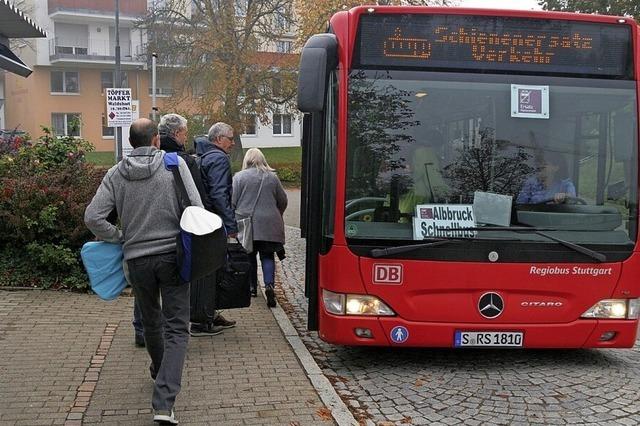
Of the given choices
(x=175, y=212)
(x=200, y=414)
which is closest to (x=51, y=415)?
(x=200, y=414)

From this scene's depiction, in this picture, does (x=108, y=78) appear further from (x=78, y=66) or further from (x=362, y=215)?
(x=362, y=215)

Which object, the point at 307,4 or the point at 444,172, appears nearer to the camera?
the point at 444,172

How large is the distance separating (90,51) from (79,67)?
150 centimetres

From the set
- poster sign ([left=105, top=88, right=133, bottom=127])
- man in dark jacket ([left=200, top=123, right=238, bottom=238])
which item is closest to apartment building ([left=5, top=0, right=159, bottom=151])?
poster sign ([left=105, top=88, right=133, bottom=127])

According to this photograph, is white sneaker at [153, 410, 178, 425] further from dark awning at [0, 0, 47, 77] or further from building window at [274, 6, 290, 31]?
building window at [274, 6, 290, 31]

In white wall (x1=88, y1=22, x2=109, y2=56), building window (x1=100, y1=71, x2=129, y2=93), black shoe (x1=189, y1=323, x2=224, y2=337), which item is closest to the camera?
black shoe (x1=189, y1=323, x2=224, y2=337)

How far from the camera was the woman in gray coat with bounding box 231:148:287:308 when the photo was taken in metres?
7.96

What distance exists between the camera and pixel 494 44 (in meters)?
5.40

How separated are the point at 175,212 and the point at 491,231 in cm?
247

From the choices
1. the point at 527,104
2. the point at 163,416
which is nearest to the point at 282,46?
the point at 527,104

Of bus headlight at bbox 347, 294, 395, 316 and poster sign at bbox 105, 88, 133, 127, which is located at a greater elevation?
poster sign at bbox 105, 88, 133, 127

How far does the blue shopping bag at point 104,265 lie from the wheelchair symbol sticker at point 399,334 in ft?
7.03

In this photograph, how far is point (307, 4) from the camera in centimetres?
2219

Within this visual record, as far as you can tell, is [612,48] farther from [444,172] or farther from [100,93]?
[100,93]
